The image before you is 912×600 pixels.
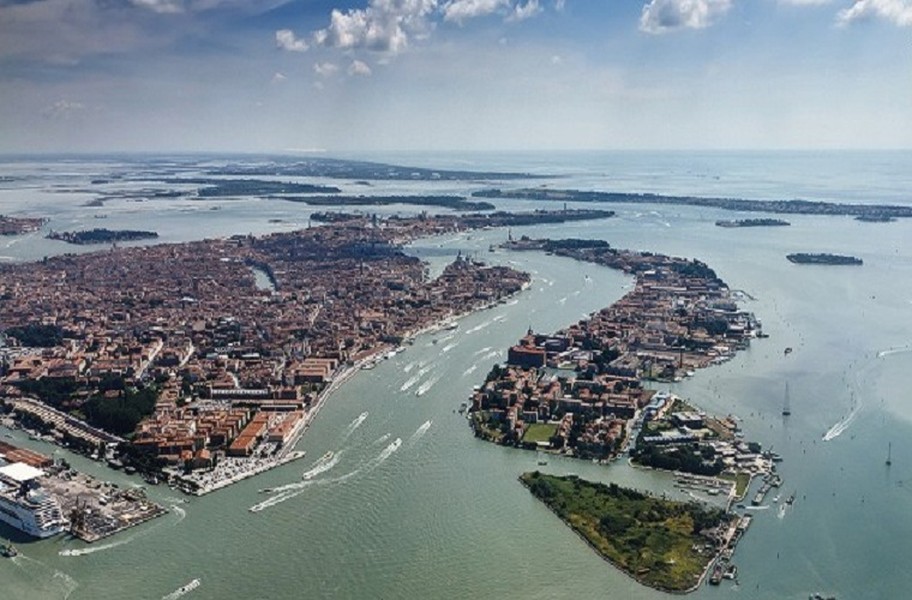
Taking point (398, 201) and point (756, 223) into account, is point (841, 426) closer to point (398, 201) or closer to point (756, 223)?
point (756, 223)

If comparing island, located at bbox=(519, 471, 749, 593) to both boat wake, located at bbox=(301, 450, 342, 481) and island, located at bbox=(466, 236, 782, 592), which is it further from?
boat wake, located at bbox=(301, 450, 342, 481)

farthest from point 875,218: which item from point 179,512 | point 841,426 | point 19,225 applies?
point 19,225

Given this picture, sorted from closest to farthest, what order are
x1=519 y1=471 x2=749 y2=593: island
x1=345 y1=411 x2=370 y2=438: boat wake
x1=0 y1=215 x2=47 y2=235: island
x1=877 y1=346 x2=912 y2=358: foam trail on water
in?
1. x1=519 y1=471 x2=749 y2=593: island
2. x1=345 y1=411 x2=370 y2=438: boat wake
3. x1=877 y1=346 x2=912 y2=358: foam trail on water
4. x1=0 y1=215 x2=47 y2=235: island

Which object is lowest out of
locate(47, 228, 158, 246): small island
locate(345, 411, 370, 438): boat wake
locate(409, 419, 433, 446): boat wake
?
locate(345, 411, 370, 438): boat wake

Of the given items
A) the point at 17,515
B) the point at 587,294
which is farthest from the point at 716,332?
the point at 17,515

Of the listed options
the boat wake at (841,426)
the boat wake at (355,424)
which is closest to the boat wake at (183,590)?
the boat wake at (355,424)

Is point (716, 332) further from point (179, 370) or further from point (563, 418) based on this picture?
point (179, 370)

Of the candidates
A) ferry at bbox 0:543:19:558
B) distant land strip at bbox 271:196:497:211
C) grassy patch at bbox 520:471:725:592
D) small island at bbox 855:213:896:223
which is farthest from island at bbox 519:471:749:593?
distant land strip at bbox 271:196:497:211

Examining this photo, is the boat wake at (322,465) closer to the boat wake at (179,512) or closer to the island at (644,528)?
the boat wake at (179,512)
